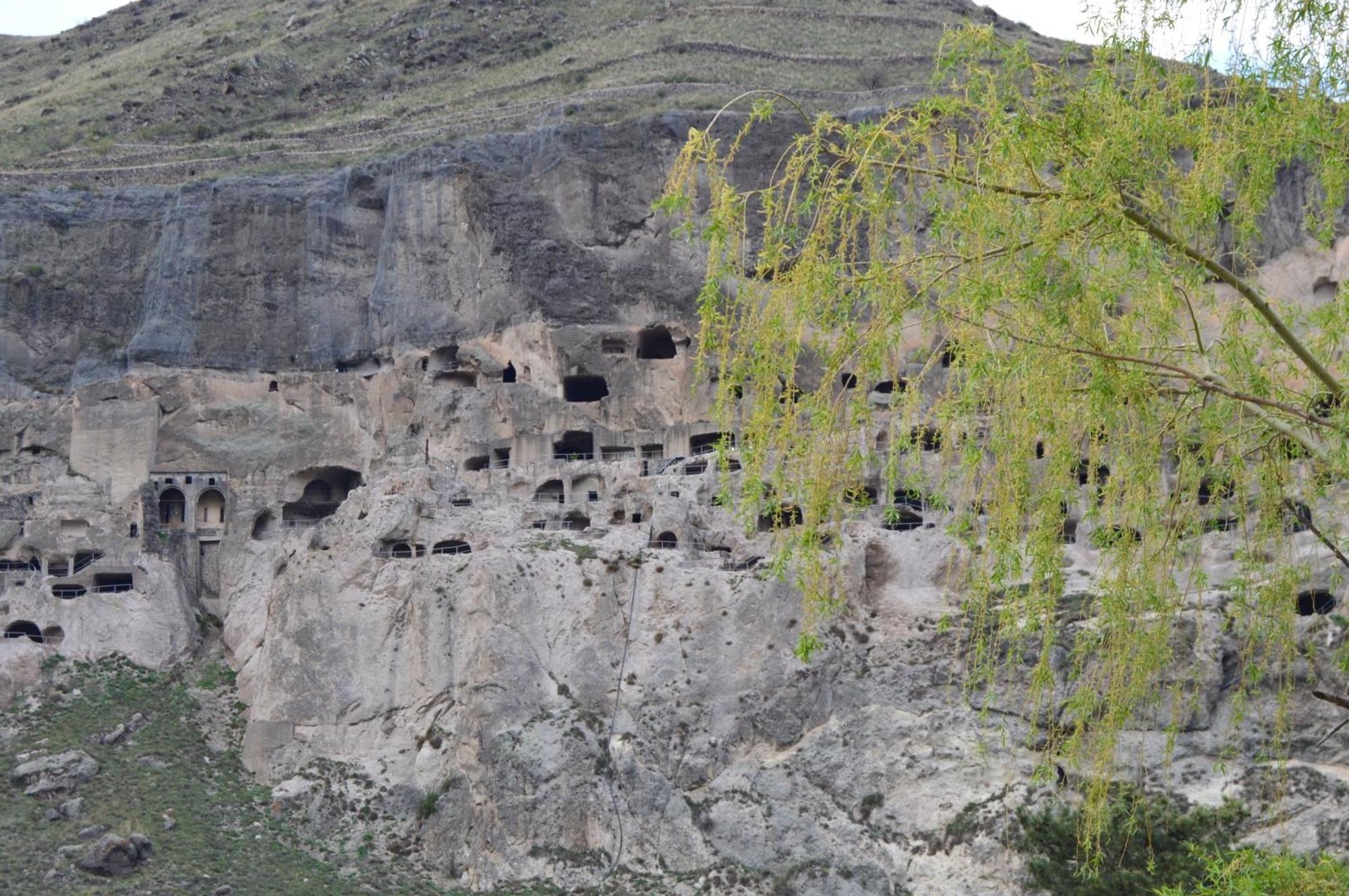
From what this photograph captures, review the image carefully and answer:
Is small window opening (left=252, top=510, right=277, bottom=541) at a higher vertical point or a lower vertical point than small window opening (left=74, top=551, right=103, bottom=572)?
higher

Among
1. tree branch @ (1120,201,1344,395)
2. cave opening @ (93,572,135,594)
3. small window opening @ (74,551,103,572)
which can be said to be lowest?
cave opening @ (93,572,135,594)

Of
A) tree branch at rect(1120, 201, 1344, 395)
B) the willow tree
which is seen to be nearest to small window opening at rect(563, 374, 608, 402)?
the willow tree

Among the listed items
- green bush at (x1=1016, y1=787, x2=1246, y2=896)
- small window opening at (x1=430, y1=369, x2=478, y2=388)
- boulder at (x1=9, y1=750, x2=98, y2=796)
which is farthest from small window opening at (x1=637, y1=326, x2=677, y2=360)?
green bush at (x1=1016, y1=787, x2=1246, y2=896)

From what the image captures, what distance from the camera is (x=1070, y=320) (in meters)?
11.4

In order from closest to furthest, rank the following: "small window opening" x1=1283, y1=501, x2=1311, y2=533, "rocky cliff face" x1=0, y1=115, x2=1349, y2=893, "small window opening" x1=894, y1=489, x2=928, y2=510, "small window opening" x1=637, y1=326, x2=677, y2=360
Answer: "small window opening" x1=1283, y1=501, x2=1311, y2=533 < "rocky cliff face" x1=0, y1=115, x2=1349, y2=893 < "small window opening" x1=894, y1=489, x2=928, y2=510 < "small window opening" x1=637, y1=326, x2=677, y2=360

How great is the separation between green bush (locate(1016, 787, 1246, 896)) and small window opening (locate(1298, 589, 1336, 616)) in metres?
4.81

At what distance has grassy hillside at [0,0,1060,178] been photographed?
6731 centimetres

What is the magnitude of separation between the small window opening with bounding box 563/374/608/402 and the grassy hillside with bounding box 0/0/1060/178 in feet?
40.4

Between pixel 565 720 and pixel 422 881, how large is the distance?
15.3 feet

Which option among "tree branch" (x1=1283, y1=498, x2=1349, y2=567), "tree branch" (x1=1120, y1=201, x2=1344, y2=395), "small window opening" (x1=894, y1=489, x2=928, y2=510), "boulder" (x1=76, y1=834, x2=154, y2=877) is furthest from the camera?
"small window opening" (x1=894, y1=489, x2=928, y2=510)

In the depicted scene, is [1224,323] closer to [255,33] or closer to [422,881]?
[422,881]

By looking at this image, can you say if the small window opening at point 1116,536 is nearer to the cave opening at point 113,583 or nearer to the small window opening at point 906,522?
the small window opening at point 906,522

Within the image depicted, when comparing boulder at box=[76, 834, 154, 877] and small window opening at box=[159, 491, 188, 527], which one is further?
small window opening at box=[159, 491, 188, 527]

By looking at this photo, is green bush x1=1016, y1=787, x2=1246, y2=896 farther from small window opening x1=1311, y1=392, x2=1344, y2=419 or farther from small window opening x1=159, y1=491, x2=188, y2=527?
small window opening x1=159, y1=491, x2=188, y2=527
